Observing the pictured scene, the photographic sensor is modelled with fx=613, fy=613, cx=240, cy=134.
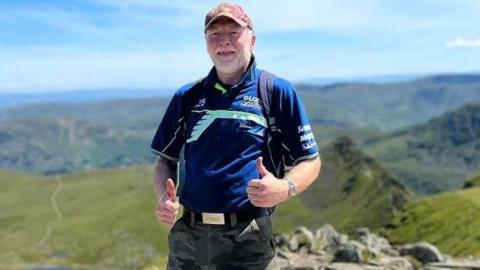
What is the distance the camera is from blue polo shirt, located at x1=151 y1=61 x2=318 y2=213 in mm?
10633

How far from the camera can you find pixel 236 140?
10641 millimetres

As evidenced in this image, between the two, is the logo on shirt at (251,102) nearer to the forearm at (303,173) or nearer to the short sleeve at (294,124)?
the short sleeve at (294,124)

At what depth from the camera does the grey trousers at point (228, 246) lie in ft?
35.5

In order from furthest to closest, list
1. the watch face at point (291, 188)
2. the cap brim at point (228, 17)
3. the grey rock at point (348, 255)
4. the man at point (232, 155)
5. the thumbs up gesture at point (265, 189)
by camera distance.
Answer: the grey rock at point (348, 255)
the man at point (232, 155)
the cap brim at point (228, 17)
the watch face at point (291, 188)
the thumbs up gesture at point (265, 189)

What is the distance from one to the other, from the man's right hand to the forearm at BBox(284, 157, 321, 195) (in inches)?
78.2

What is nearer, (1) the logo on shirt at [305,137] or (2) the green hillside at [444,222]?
(1) the logo on shirt at [305,137]

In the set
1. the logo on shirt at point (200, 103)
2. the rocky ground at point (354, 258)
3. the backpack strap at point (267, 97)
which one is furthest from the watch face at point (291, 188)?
the rocky ground at point (354, 258)

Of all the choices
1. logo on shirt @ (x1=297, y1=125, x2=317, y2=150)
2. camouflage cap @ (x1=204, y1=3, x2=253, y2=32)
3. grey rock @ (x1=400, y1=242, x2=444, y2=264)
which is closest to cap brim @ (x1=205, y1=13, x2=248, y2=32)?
camouflage cap @ (x1=204, y1=3, x2=253, y2=32)

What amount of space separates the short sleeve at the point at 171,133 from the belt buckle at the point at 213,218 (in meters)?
1.61

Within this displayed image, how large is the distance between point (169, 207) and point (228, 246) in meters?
1.29

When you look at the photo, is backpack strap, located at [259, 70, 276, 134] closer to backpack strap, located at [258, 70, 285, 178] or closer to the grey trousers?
backpack strap, located at [258, 70, 285, 178]

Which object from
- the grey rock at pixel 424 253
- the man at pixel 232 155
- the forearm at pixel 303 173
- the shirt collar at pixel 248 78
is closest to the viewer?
the forearm at pixel 303 173

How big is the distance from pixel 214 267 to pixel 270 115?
2909mm

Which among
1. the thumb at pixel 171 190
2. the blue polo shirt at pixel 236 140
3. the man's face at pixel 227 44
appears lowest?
the thumb at pixel 171 190
